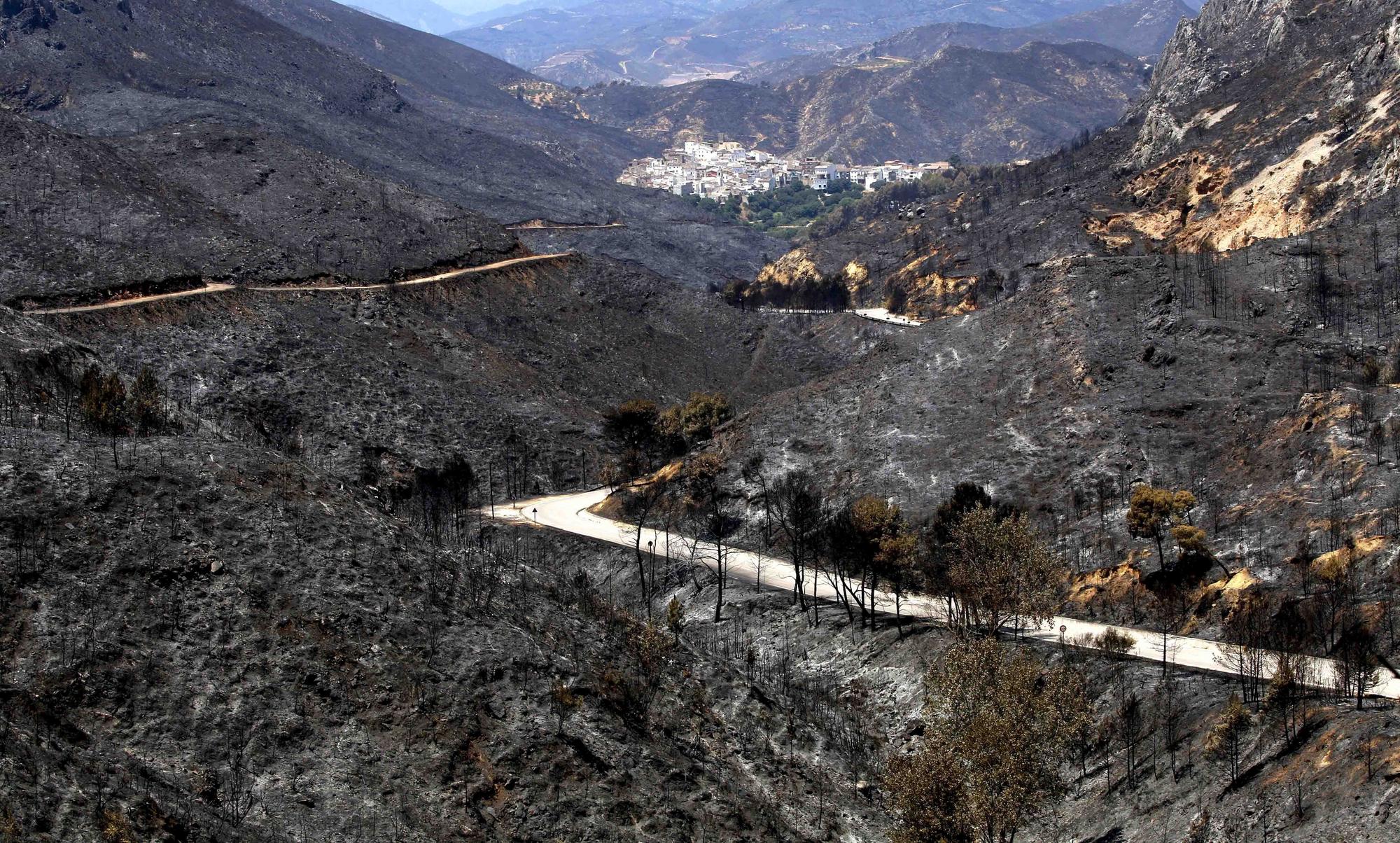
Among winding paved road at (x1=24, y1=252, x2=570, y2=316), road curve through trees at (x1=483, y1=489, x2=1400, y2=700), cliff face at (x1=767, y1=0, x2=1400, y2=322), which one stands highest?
cliff face at (x1=767, y1=0, x2=1400, y2=322)

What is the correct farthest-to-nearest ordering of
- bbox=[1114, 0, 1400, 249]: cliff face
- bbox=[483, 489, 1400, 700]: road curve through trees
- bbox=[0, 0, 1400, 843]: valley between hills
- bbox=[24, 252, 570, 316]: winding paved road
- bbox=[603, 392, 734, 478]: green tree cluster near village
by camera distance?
1. bbox=[1114, 0, 1400, 249]: cliff face
2. bbox=[603, 392, 734, 478]: green tree cluster near village
3. bbox=[24, 252, 570, 316]: winding paved road
4. bbox=[483, 489, 1400, 700]: road curve through trees
5. bbox=[0, 0, 1400, 843]: valley between hills

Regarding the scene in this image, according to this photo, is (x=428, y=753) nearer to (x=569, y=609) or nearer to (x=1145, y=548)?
(x=569, y=609)

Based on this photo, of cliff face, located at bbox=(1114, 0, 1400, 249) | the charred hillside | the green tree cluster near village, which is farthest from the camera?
the charred hillside

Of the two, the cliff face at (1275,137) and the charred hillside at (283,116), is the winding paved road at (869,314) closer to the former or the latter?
the cliff face at (1275,137)

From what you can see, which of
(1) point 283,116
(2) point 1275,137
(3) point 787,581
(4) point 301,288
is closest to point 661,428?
(3) point 787,581

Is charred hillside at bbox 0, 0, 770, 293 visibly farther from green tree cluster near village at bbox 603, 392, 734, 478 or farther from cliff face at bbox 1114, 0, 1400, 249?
cliff face at bbox 1114, 0, 1400, 249

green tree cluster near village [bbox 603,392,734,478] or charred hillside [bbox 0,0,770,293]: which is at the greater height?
charred hillside [bbox 0,0,770,293]

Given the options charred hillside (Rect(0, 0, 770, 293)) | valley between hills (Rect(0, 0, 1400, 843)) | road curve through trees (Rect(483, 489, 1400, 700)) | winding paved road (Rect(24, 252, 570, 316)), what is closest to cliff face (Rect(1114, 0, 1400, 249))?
valley between hills (Rect(0, 0, 1400, 843))
